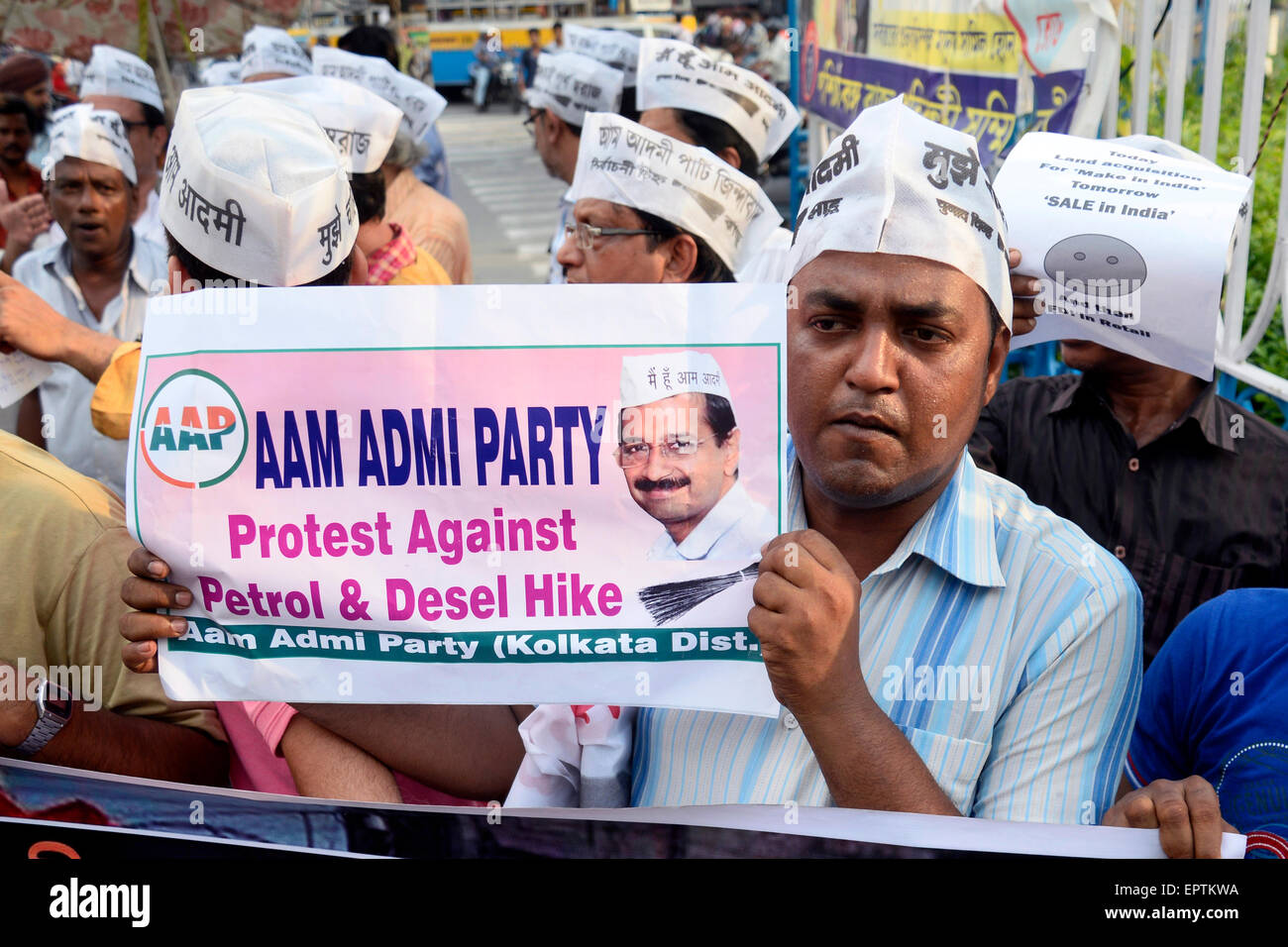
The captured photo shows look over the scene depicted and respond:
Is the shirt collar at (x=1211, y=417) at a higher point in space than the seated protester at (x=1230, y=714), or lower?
higher

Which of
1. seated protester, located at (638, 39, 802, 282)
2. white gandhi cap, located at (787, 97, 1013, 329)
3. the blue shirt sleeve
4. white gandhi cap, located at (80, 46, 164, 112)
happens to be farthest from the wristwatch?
white gandhi cap, located at (80, 46, 164, 112)

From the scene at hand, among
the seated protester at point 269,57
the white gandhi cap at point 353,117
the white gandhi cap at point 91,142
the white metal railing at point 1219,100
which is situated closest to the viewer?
the white metal railing at point 1219,100

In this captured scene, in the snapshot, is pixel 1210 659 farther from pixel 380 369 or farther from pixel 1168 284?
pixel 380 369

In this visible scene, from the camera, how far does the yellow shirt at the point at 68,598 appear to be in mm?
1908

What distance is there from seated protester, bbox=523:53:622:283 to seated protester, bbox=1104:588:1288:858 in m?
4.32

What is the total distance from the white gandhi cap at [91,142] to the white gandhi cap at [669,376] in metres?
3.14

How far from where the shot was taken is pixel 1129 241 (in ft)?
7.80

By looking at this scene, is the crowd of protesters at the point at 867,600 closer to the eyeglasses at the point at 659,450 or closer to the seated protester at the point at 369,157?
the eyeglasses at the point at 659,450

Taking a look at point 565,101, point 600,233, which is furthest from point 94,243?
point 565,101

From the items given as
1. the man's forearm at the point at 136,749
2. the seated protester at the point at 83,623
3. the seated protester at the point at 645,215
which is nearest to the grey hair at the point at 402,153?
the seated protester at the point at 645,215

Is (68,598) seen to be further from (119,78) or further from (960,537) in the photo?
(119,78)

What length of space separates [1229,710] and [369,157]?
3.38 meters

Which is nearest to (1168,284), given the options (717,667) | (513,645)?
(717,667)

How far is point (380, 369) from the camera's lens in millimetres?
1559
